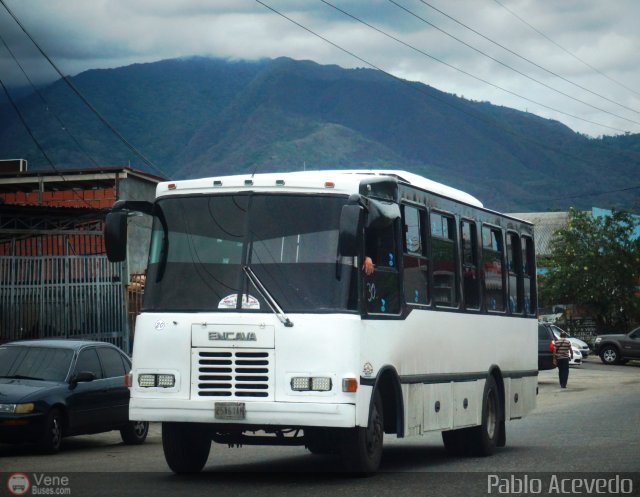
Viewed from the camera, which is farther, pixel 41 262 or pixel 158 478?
pixel 41 262

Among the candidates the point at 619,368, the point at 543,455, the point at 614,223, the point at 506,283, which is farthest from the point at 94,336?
the point at 614,223

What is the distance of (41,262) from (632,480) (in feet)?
52.7

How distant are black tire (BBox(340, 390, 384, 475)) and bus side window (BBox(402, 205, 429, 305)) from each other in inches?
60.8

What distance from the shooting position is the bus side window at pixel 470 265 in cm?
1589

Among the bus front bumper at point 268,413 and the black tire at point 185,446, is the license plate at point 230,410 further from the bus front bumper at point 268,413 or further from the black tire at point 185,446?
the black tire at point 185,446

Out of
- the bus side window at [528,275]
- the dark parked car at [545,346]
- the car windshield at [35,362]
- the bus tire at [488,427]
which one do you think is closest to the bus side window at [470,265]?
the bus tire at [488,427]

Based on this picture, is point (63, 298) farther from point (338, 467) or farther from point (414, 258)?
point (414, 258)

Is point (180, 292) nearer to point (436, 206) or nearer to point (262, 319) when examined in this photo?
point (262, 319)

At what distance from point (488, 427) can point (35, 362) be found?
6347mm

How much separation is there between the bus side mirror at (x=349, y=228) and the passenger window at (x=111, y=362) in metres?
8.05

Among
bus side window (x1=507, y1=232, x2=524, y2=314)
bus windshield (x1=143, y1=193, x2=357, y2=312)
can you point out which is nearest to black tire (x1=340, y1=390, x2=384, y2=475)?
bus windshield (x1=143, y1=193, x2=357, y2=312)

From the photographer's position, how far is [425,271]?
46.9ft

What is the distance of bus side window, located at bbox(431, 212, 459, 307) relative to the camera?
14688 mm

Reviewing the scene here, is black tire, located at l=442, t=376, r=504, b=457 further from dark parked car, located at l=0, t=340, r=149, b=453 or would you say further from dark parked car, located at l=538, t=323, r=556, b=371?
dark parked car, located at l=538, t=323, r=556, b=371
